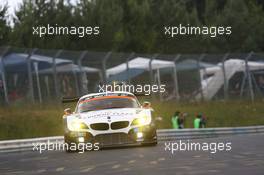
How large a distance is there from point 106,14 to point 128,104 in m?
38.3

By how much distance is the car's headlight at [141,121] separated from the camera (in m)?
20.6

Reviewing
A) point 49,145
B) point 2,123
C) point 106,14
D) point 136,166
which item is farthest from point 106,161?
point 106,14

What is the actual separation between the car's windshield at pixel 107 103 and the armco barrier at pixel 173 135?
3197 millimetres

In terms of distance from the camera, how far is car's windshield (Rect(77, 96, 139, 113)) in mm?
21969

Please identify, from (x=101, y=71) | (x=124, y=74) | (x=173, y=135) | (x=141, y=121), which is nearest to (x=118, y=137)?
(x=141, y=121)

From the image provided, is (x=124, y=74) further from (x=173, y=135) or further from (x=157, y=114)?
(x=173, y=135)

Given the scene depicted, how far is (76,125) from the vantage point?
20.8 m

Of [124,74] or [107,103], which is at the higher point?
[124,74]

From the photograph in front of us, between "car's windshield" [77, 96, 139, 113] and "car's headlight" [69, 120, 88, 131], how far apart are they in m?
1.09

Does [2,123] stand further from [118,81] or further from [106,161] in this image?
[106,161]

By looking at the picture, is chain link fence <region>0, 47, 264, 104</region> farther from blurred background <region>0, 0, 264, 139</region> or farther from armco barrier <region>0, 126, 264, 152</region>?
armco barrier <region>0, 126, 264, 152</region>

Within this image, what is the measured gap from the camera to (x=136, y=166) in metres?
14.7
